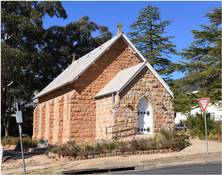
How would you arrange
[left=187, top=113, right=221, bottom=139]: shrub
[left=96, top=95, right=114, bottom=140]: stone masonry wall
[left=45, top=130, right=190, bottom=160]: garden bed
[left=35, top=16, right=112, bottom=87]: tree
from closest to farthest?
[left=45, top=130, right=190, bottom=160]: garden bed < [left=96, top=95, right=114, bottom=140]: stone masonry wall < [left=187, top=113, right=221, bottom=139]: shrub < [left=35, top=16, right=112, bottom=87]: tree

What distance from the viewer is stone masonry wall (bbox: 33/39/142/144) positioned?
763 inches

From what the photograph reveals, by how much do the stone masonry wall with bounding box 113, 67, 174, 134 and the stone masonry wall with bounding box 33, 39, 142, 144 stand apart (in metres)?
3.35

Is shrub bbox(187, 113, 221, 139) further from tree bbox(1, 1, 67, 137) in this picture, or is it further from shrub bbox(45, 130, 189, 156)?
tree bbox(1, 1, 67, 137)

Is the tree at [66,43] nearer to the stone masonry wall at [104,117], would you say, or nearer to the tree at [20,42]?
the tree at [20,42]

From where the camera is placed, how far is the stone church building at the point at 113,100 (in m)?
17.5

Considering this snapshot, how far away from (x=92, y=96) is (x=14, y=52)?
44.0ft

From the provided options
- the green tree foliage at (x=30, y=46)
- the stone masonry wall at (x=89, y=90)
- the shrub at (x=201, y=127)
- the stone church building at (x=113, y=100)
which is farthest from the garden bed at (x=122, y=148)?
the green tree foliage at (x=30, y=46)

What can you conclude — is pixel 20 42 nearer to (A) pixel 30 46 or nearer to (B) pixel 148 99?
(A) pixel 30 46

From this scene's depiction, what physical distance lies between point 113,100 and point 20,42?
21968 millimetres

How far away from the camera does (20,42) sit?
3512 centimetres

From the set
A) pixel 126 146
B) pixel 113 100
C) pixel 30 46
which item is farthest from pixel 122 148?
pixel 30 46

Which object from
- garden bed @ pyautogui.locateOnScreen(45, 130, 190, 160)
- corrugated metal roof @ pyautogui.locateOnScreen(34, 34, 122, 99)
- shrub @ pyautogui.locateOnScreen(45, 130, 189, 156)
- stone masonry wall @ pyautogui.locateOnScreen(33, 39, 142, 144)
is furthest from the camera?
corrugated metal roof @ pyautogui.locateOnScreen(34, 34, 122, 99)

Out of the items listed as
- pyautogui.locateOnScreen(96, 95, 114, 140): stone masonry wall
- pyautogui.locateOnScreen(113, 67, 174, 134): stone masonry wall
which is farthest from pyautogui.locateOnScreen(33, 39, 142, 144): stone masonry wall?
pyautogui.locateOnScreen(113, 67, 174, 134): stone masonry wall

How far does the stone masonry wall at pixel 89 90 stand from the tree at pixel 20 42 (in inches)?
447
